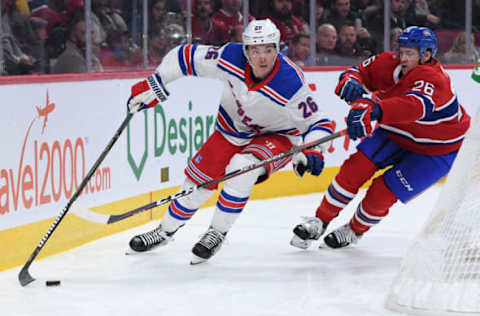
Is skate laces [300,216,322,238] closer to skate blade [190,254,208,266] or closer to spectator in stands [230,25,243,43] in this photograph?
skate blade [190,254,208,266]

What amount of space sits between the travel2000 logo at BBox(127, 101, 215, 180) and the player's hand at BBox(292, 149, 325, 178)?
1.43m

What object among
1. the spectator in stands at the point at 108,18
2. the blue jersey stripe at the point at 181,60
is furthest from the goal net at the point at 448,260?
the spectator in stands at the point at 108,18

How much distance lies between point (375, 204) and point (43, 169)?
5.22ft

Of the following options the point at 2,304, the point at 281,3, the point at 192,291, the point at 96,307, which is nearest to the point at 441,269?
the point at 192,291

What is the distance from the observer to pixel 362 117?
13.1 feet

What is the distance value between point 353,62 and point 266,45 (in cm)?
329

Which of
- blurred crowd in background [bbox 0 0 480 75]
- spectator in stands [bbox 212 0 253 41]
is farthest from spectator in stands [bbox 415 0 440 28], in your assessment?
spectator in stands [bbox 212 0 253 41]

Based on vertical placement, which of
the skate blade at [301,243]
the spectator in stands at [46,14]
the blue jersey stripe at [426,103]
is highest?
the spectator in stands at [46,14]

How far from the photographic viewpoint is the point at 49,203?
4387 mm

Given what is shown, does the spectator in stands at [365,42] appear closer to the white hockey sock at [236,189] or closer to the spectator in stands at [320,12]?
the spectator in stands at [320,12]

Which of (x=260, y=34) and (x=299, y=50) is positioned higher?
(x=260, y=34)

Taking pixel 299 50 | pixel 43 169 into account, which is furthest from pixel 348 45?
pixel 43 169

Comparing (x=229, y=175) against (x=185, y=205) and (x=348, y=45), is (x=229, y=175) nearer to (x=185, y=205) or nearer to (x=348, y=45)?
(x=185, y=205)

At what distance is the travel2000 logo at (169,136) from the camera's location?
528cm
